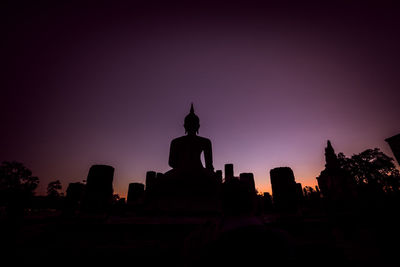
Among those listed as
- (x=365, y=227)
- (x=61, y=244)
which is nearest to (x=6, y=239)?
(x=61, y=244)

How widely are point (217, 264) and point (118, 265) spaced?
6.63ft

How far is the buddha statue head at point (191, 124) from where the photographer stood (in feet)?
28.2

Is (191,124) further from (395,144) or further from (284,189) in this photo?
(395,144)

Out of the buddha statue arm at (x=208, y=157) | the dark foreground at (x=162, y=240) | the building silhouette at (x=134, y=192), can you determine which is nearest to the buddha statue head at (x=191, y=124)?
the buddha statue arm at (x=208, y=157)

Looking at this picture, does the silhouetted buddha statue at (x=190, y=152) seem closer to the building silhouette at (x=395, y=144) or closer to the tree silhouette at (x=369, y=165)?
the building silhouette at (x=395, y=144)

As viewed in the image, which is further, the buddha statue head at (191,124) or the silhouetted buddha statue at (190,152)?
the buddha statue head at (191,124)

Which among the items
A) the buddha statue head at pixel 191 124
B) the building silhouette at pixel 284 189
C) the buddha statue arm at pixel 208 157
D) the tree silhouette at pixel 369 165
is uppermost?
the tree silhouette at pixel 369 165

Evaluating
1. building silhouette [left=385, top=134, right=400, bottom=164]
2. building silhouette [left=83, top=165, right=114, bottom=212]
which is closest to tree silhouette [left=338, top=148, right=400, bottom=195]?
building silhouette [left=385, top=134, right=400, bottom=164]

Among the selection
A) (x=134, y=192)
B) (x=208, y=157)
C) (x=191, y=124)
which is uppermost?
(x=191, y=124)

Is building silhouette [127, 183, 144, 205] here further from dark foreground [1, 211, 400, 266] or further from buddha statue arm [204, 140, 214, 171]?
dark foreground [1, 211, 400, 266]

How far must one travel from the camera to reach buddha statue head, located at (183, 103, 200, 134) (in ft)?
28.2

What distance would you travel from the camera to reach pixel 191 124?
8.62 metres

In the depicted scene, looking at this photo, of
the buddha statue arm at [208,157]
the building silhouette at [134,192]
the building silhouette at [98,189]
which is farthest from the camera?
the buddha statue arm at [208,157]

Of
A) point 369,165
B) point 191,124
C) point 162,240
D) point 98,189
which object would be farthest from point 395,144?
point 98,189
